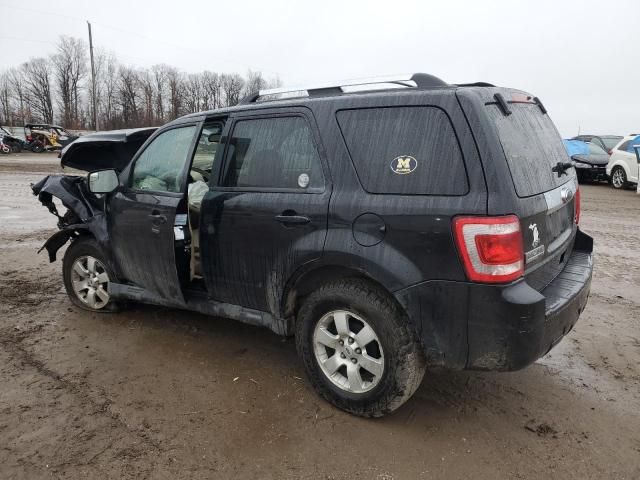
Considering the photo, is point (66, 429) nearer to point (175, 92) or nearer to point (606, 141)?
point (606, 141)

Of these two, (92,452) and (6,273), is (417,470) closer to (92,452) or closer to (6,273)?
(92,452)

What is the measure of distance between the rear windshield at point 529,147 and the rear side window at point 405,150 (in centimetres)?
27

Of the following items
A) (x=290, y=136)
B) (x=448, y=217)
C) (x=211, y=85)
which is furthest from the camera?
(x=211, y=85)

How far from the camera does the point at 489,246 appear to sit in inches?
97.0

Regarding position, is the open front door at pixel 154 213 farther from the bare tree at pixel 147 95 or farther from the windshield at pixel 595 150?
the bare tree at pixel 147 95

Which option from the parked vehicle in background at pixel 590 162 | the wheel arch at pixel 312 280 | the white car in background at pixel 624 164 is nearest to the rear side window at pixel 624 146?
the white car in background at pixel 624 164

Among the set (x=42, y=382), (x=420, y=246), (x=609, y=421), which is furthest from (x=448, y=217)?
(x=42, y=382)

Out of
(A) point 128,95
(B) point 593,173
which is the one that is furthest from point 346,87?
(A) point 128,95

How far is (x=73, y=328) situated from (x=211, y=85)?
86.5 metres

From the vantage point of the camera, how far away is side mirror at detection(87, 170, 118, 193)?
4262 mm

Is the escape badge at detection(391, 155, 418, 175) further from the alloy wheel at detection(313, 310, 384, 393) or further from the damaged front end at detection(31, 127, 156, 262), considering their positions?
the damaged front end at detection(31, 127, 156, 262)

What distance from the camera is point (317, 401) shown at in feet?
10.7

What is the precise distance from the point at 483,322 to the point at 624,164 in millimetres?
15854

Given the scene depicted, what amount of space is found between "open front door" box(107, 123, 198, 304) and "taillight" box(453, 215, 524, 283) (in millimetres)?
2209
